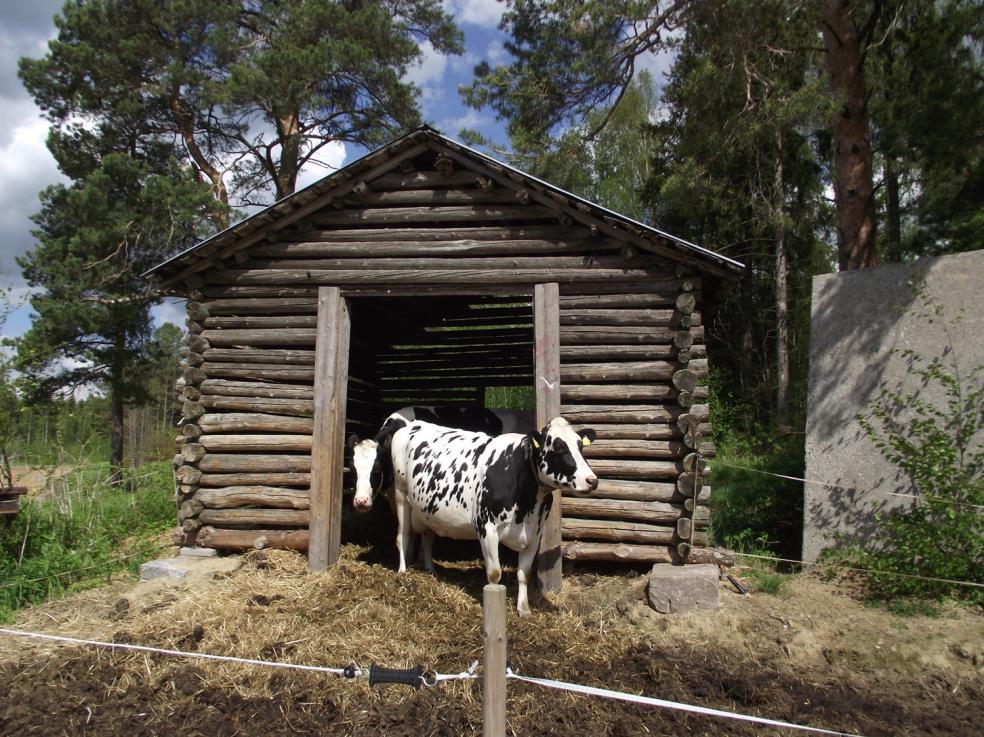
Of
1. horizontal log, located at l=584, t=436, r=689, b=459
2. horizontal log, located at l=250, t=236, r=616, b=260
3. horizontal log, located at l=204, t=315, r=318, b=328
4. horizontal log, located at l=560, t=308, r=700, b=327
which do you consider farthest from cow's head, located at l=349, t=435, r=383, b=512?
horizontal log, located at l=560, t=308, r=700, b=327

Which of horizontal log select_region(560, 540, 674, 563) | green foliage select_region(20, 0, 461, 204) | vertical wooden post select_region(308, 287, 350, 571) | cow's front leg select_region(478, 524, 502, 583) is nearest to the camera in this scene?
cow's front leg select_region(478, 524, 502, 583)

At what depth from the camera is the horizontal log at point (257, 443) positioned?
7.82m

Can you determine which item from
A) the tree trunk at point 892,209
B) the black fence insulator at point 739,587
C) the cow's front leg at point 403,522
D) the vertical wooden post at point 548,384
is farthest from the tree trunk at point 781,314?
the cow's front leg at point 403,522

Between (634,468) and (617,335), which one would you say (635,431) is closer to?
(634,468)

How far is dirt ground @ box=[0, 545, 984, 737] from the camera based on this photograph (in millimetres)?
4484

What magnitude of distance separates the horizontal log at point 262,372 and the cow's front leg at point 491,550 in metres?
2.75

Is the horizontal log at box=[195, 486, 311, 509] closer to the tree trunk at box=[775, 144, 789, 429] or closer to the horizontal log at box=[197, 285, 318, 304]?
the horizontal log at box=[197, 285, 318, 304]

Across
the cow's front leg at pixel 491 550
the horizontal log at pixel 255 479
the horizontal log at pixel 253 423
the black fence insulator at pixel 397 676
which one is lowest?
the cow's front leg at pixel 491 550

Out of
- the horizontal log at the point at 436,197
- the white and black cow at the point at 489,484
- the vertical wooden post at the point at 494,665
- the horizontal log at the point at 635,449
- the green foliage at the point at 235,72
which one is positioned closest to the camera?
the vertical wooden post at the point at 494,665

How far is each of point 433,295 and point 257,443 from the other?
8.49 ft

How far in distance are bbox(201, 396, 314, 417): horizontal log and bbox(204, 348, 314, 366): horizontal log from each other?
426 mm

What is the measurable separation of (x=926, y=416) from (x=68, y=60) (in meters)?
17.9

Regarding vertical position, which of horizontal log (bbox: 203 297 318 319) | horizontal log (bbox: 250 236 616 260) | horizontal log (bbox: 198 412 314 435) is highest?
horizontal log (bbox: 250 236 616 260)

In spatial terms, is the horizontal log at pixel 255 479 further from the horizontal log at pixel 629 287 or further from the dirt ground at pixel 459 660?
the horizontal log at pixel 629 287
